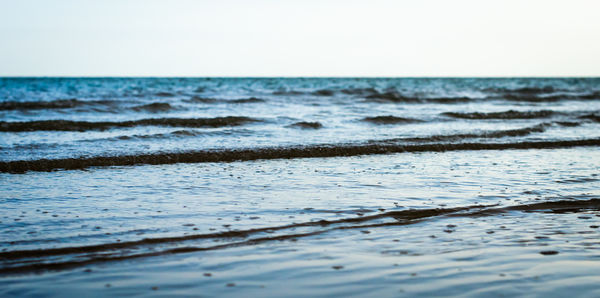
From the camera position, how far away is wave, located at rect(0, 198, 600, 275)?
4145mm

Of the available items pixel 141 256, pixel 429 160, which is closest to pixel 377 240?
pixel 141 256

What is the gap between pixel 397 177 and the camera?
8.02 meters

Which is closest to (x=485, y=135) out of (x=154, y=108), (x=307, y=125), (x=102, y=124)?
(x=307, y=125)

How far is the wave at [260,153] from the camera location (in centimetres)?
884

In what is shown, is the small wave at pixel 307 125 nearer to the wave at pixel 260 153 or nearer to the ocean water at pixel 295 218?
the ocean water at pixel 295 218

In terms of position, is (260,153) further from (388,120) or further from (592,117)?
(592,117)

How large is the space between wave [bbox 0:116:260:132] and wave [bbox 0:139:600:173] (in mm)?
5429

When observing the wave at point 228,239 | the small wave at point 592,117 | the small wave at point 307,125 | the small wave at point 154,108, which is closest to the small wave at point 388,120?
the small wave at point 307,125

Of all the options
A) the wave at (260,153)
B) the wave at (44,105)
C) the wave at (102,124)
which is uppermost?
the wave at (44,105)

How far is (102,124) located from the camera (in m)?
15.5

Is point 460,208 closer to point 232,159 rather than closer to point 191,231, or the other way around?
point 191,231

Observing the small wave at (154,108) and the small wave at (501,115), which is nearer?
the small wave at (501,115)

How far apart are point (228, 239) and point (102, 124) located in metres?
11.9

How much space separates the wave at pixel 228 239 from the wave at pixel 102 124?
10603 mm
